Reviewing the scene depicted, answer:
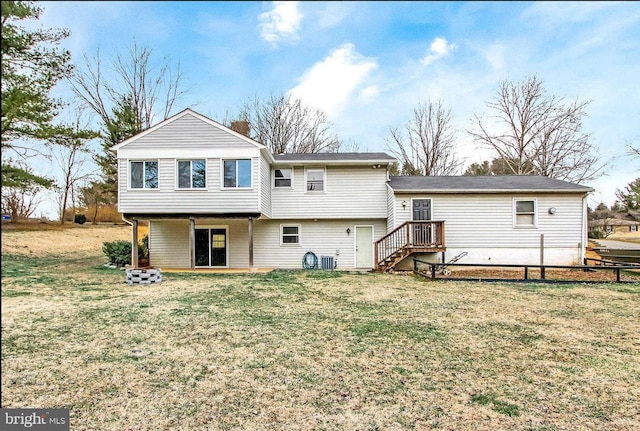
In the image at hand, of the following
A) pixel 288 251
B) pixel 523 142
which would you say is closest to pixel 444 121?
pixel 523 142

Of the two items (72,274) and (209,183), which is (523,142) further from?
(72,274)

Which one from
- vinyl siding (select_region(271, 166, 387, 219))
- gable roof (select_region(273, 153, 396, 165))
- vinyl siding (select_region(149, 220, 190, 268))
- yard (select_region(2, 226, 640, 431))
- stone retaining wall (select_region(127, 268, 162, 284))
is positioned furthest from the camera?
vinyl siding (select_region(149, 220, 190, 268))

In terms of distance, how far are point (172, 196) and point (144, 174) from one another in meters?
1.29

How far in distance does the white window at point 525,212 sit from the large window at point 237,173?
10035 mm

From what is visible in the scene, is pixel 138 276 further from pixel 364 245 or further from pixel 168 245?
pixel 364 245

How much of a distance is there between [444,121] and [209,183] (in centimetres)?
1862

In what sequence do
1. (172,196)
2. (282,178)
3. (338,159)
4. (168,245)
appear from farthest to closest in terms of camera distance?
(168,245) < (282,178) < (338,159) < (172,196)

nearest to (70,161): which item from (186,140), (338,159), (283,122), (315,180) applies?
(186,140)

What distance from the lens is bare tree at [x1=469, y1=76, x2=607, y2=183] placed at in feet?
74.9

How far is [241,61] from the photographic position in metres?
1.26

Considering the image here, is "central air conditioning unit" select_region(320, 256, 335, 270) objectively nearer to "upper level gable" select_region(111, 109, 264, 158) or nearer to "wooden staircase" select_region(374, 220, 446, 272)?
"wooden staircase" select_region(374, 220, 446, 272)

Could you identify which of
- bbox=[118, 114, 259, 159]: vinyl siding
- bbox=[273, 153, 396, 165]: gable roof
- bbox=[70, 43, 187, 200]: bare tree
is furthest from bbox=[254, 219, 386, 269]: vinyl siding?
bbox=[70, 43, 187, 200]: bare tree

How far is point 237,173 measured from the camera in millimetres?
13047

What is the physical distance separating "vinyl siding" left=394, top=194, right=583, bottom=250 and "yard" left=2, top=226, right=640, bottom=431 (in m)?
5.96
